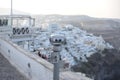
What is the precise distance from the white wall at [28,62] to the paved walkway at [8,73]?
0.13 meters

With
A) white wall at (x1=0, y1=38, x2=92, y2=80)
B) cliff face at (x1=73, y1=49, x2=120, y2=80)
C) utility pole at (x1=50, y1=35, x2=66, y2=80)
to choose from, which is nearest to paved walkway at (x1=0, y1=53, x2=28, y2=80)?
white wall at (x1=0, y1=38, x2=92, y2=80)

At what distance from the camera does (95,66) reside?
39469 millimetres

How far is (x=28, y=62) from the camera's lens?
21.9 ft

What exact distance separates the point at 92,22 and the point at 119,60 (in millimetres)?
52346

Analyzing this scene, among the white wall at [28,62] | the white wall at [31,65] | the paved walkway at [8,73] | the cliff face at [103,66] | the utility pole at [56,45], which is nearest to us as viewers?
the utility pole at [56,45]

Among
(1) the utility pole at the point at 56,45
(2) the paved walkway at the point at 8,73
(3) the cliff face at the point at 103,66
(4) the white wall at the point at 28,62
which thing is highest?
(1) the utility pole at the point at 56,45

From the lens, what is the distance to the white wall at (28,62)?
5.57 m

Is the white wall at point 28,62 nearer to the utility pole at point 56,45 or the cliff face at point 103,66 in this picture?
the utility pole at point 56,45

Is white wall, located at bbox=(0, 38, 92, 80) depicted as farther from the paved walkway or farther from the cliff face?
the cliff face

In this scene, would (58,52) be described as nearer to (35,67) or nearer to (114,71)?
(35,67)

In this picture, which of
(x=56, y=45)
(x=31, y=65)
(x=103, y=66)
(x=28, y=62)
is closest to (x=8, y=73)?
(x=28, y=62)

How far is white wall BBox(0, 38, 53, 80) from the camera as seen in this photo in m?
5.57

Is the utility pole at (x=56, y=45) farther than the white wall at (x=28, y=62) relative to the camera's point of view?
No

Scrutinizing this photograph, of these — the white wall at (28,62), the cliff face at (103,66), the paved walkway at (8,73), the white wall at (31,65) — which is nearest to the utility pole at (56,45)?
the white wall at (31,65)
